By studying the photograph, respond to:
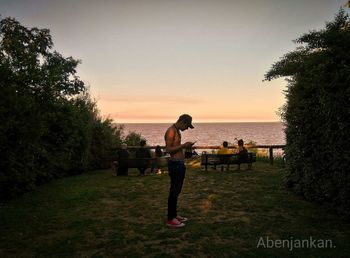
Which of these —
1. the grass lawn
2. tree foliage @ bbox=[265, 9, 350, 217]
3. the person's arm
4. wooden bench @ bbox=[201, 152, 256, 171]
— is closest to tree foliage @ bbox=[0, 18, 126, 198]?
the grass lawn

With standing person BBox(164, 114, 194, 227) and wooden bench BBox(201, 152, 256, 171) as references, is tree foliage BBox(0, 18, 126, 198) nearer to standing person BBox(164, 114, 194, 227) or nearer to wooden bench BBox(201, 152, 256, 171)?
standing person BBox(164, 114, 194, 227)

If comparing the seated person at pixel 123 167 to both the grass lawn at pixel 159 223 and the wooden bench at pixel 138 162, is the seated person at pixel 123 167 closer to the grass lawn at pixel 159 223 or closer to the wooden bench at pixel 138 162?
the wooden bench at pixel 138 162

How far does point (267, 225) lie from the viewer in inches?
223

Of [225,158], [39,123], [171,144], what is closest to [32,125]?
[39,123]

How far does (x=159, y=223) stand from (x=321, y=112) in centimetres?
434

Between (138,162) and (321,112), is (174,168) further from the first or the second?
(138,162)

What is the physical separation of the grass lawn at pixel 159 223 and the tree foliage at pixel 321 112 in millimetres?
597

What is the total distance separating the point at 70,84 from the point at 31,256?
14.1 meters

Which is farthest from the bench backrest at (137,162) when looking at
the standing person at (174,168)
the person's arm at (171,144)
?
the person's arm at (171,144)

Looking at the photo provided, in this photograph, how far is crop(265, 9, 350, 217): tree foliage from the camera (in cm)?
582

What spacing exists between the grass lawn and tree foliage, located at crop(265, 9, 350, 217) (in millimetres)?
597

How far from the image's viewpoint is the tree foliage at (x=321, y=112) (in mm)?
5816

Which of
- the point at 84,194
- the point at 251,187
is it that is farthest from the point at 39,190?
the point at 251,187

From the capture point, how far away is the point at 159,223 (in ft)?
19.3
